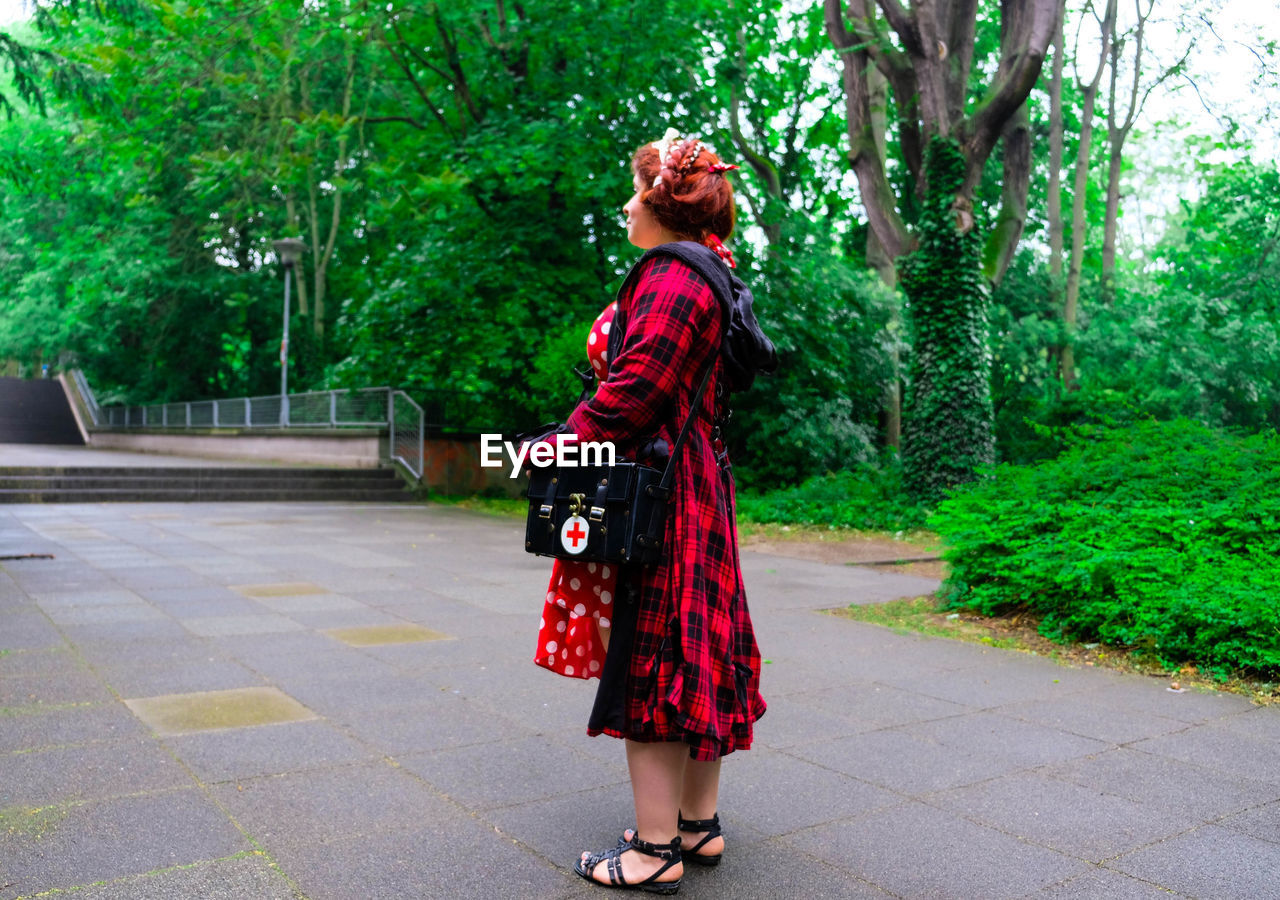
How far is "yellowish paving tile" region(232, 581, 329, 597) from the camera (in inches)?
288

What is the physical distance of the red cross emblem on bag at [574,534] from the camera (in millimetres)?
2645

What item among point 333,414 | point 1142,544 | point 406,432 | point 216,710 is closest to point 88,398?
point 333,414

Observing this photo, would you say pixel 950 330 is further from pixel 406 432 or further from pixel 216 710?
pixel 216 710

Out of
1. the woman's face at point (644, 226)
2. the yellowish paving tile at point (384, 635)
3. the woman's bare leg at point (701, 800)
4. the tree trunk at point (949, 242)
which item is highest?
the tree trunk at point (949, 242)

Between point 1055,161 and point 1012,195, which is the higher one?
point 1055,161

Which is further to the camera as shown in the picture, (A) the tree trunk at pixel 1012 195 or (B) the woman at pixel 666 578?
(A) the tree trunk at pixel 1012 195

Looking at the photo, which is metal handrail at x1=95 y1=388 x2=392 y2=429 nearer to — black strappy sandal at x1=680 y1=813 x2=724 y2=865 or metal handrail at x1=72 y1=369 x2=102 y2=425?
metal handrail at x1=72 y1=369 x2=102 y2=425

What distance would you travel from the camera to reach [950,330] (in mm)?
13891

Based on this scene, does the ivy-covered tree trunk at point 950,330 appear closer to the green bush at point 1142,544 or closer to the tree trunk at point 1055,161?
the green bush at point 1142,544

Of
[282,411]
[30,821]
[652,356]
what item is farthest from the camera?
[282,411]

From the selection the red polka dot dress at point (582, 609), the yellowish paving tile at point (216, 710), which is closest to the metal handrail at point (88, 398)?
the yellowish paving tile at point (216, 710)

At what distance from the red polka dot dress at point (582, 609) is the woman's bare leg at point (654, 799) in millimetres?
266

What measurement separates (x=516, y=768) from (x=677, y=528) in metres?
1.45

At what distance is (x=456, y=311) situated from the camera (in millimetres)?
16172
